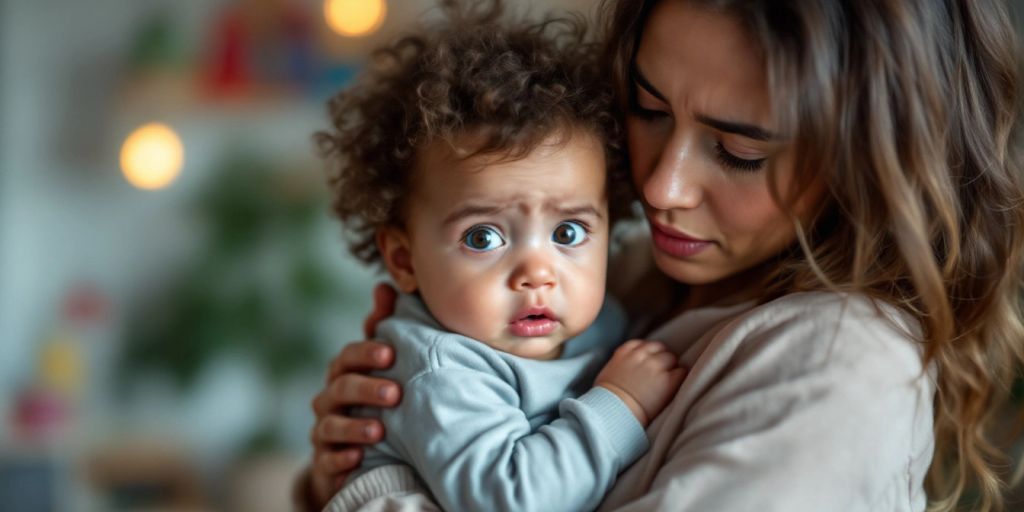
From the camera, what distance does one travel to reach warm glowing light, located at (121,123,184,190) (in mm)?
3334

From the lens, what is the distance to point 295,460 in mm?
3367

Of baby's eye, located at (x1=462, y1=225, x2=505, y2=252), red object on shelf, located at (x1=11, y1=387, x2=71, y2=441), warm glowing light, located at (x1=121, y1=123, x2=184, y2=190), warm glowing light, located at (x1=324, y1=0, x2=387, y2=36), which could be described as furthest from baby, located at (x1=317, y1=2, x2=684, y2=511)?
red object on shelf, located at (x1=11, y1=387, x2=71, y2=441)

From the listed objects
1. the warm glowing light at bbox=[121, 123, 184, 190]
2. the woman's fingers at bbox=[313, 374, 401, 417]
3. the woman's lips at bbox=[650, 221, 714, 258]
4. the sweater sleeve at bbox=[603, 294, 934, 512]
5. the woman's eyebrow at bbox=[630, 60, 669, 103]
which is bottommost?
the sweater sleeve at bbox=[603, 294, 934, 512]

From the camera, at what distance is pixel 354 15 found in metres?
3.34

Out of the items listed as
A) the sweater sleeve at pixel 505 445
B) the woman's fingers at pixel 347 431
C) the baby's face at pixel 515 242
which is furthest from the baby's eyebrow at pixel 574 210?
the woman's fingers at pixel 347 431

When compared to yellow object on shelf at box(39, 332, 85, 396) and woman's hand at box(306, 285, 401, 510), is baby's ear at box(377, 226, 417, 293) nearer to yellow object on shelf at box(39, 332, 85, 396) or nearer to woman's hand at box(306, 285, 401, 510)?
woman's hand at box(306, 285, 401, 510)

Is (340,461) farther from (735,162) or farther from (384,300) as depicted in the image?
(735,162)

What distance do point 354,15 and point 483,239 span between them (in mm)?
2287

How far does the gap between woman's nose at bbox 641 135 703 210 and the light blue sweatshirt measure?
0.25m

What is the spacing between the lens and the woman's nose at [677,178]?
4.00ft

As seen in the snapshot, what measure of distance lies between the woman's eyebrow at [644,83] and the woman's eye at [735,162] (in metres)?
0.09

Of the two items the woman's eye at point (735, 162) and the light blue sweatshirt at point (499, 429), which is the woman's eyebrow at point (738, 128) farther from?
the light blue sweatshirt at point (499, 429)

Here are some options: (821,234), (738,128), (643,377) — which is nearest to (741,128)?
(738,128)

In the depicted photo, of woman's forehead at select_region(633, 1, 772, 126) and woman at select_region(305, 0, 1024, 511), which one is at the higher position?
woman's forehead at select_region(633, 1, 772, 126)
